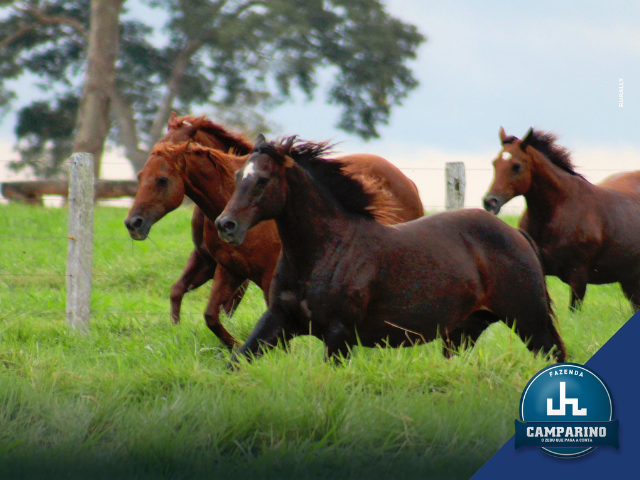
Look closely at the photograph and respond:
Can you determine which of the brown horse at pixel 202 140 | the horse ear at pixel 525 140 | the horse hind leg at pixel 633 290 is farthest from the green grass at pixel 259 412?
the horse hind leg at pixel 633 290

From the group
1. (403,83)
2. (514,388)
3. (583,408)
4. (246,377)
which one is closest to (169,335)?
(246,377)

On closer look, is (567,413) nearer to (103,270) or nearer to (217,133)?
(217,133)

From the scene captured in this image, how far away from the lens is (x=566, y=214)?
253 inches

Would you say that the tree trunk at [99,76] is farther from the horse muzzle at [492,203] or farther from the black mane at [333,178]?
the black mane at [333,178]

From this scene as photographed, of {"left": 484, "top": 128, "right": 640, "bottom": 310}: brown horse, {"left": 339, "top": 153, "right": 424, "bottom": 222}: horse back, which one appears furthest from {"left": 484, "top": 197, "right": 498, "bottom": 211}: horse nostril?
{"left": 339, "top": 153, "right": 424, "bottom": 222}: horse back

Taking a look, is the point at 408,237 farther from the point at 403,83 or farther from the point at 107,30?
the point at 107,30

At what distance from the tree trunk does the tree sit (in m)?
1.03

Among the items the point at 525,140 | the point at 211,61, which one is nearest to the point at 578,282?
the point at 525,140

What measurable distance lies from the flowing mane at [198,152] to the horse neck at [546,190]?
2.95m

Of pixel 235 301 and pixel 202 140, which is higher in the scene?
pixel 202 140

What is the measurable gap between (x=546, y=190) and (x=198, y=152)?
3312 millimetres

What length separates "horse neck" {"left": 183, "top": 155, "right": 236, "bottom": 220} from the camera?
4.91 m

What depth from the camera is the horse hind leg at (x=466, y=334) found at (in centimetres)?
428

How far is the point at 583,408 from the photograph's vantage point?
10.5 ft
